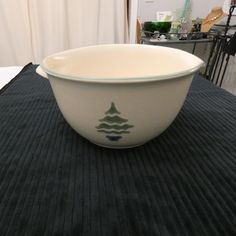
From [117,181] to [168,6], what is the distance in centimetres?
177

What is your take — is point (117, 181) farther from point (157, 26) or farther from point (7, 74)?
point (157, 26)

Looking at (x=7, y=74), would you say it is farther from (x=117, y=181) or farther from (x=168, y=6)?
(x=168, y=6)

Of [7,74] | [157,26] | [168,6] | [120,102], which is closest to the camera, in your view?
[120,102]

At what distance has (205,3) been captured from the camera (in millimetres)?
1809

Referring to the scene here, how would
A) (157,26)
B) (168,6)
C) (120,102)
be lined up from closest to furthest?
1. (120,102)
2. (157,26)
3. (168,6)

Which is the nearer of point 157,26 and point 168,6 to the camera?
point 157,26

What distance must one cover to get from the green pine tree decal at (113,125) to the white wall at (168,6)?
165 cm

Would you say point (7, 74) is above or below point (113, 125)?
below

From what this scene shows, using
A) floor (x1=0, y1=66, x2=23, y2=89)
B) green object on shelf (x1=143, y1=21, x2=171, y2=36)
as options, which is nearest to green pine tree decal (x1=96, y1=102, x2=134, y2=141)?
floor (x1=0, y1=66, x2=23, y2=89)

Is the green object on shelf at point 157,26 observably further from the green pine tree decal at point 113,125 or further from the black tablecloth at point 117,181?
the green pine tree decal at point 113,125

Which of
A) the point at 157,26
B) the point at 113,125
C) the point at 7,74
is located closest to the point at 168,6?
the point at 157,26

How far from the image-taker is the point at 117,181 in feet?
1.06

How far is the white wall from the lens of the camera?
5.72 ft

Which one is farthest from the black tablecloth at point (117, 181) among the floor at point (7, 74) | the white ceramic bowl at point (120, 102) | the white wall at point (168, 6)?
the white wall at point (168, 6)
